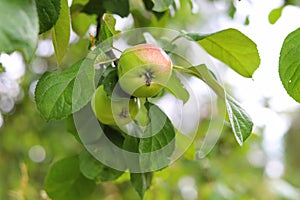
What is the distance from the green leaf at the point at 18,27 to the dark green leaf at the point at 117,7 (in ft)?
1.08

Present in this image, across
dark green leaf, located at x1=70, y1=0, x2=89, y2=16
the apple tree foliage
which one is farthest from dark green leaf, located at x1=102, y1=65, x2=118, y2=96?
dark green leaf, located at x1=70, y1=0, x2=89, y2=16

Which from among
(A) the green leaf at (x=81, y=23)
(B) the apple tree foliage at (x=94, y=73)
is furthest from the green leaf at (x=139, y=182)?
(A) the green leaf at (x=81, y=23)

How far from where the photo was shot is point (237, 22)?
1.25m

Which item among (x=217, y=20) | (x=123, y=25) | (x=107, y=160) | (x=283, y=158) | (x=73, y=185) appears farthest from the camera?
(x=283, y=158)

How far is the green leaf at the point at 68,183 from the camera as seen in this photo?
0.77 meters

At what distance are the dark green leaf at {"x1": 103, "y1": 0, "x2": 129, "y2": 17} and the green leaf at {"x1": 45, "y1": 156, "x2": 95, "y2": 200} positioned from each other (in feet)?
0.72

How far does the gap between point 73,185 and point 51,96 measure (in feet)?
0.83

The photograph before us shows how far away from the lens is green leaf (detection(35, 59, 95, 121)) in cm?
54

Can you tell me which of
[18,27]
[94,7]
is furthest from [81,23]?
[18,27]

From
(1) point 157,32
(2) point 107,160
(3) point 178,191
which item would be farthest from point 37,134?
(2) point 107,160

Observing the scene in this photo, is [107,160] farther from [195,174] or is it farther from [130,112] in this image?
[195,174]

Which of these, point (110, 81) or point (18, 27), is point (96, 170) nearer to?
point (110, 81)

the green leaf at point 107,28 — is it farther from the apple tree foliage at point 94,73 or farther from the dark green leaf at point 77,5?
the dark green leaf at point 77,5

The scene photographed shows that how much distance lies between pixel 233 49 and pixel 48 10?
0.27m
